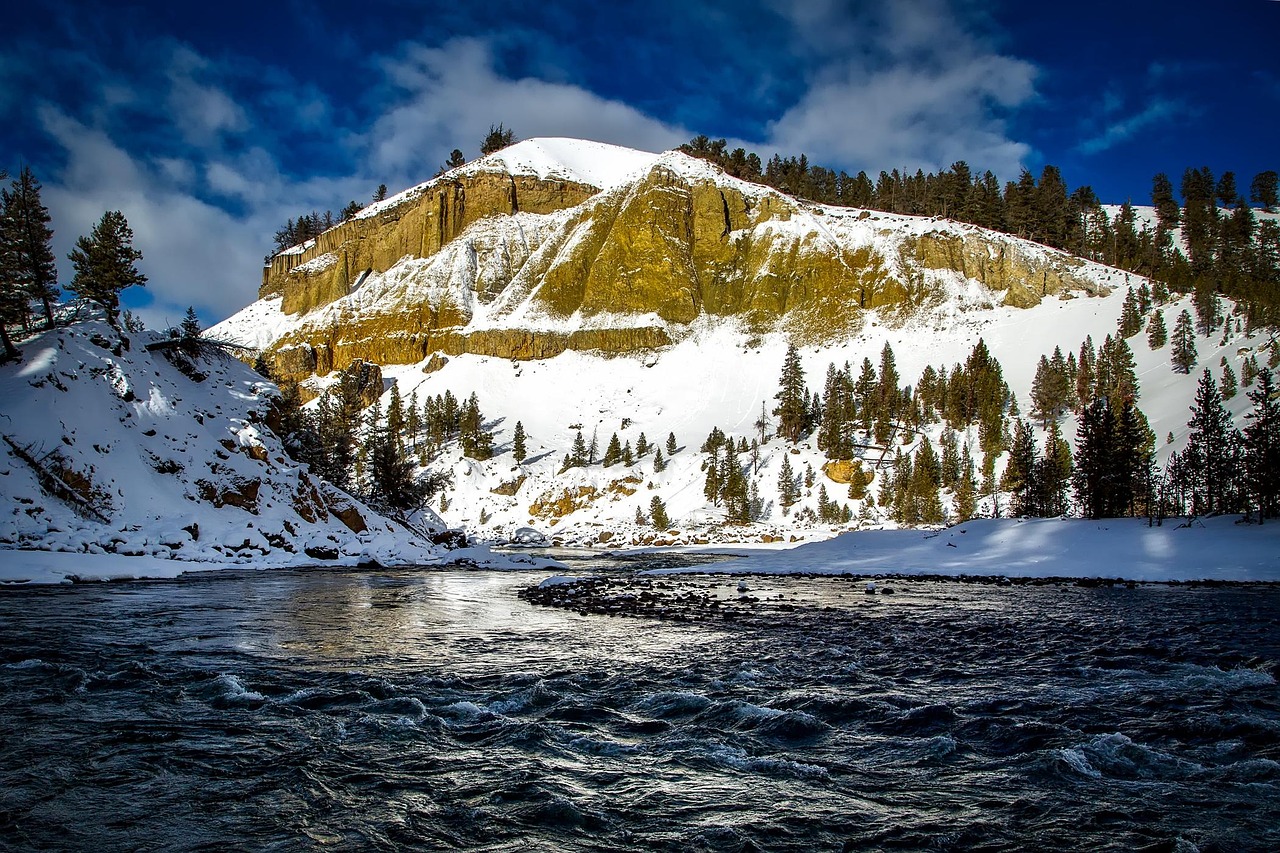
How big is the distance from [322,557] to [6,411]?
15.1 metres

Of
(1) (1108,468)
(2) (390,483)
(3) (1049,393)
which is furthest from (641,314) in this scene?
(1) (1108,468)

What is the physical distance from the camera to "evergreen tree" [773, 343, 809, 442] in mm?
103875

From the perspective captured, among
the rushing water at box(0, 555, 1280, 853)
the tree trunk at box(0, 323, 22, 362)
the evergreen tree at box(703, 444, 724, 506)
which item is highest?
the tree trunk at box(0, 323, 22, 362)

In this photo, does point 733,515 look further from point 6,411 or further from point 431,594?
point 6,411

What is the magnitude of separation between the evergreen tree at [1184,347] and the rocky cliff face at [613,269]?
3194cm

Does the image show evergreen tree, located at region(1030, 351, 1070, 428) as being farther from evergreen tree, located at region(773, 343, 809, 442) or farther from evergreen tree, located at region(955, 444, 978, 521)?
evergreen tree, located at region(773, 343, 809, 442)

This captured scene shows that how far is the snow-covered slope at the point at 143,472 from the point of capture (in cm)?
2466

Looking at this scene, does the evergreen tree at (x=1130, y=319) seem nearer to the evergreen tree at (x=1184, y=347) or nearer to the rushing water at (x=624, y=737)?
the evergreen tree at (x=1184, y=347)

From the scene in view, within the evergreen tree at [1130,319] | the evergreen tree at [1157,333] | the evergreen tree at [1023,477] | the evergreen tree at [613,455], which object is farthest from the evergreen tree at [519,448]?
the evergreen tree at [1157,333]

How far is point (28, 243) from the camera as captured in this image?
31.5m

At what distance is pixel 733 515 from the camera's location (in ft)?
282

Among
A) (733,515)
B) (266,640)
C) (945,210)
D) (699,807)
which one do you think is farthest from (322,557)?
(945,210)

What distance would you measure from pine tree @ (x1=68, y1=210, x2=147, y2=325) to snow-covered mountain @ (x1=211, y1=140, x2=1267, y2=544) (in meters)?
57.2

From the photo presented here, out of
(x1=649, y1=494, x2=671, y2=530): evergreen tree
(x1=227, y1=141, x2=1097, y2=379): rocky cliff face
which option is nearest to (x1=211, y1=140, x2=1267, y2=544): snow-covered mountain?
(x1=227, y1=141, x2=1097, y2=379): rocky cliff face
